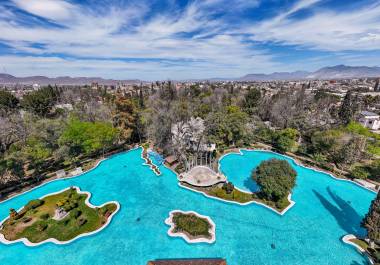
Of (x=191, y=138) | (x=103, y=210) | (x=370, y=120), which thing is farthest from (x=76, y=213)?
(x=370, y=120)

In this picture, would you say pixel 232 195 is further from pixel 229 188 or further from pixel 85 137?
pixel 85 137

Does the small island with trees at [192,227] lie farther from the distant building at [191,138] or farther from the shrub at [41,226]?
the distant building at [191,138]

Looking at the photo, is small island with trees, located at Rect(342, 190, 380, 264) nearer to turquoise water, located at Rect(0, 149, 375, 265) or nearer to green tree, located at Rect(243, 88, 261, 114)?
turquoise water, located at Rect(0, 149, 375, 265)

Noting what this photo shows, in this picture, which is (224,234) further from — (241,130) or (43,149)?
(43,149)

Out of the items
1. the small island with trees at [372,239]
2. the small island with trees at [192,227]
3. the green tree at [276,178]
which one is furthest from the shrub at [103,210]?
the small island with trees at [372,239]

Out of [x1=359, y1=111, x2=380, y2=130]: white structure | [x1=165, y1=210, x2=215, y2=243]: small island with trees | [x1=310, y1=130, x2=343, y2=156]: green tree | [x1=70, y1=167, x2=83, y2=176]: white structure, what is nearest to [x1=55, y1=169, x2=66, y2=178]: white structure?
[x1=70, y1=167, x2=83, y2=176]: white structure

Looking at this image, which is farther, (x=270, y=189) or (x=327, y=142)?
(x=327, y=142)

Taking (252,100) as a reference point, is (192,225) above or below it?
below
